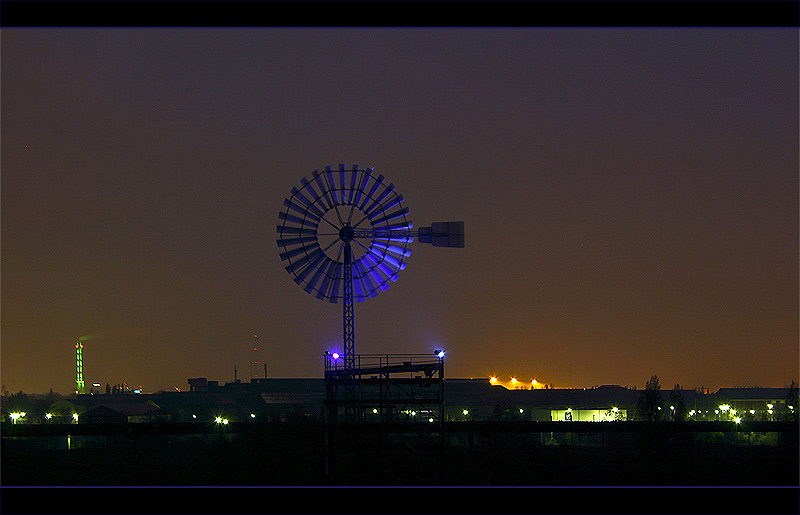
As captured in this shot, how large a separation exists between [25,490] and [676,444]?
143 feet

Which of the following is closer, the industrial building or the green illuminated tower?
the industrial building

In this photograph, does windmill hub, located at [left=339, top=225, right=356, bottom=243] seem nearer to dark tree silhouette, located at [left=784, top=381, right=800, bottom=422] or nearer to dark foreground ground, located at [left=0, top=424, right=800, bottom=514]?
dark foreground ground, located at [left=0, top=424, right=800, bottom=514]

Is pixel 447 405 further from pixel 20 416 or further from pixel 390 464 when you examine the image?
pixel 390 464

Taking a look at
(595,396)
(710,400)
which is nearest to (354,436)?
(595,396)

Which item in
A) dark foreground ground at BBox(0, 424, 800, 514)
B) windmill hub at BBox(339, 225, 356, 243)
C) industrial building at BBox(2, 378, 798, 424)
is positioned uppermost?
windmill hub at BBox(339, 225, 356, 243)

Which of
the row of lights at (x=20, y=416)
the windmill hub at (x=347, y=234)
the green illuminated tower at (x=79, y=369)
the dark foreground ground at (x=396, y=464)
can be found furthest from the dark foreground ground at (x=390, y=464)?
the green illuminated tower at (x=79, y=369)

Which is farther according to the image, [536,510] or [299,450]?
[299,450]

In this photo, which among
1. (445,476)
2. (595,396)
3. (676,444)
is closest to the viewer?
(445,476)

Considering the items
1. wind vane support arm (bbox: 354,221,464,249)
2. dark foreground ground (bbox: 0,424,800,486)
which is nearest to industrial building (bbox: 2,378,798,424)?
dark foreground ground (bbox: 0,424,800,486)

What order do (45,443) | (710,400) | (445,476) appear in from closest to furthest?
(445,476) → (45,443) → (710,400)
